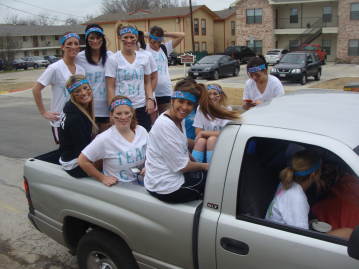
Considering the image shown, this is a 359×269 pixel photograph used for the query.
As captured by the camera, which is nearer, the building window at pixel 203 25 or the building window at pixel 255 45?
the building window at pixel 255 45

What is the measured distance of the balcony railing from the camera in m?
37.5

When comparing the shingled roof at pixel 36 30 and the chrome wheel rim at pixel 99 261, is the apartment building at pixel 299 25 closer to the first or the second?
the shingled roof at pixel 36 30

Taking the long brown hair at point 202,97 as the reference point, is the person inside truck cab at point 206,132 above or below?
below

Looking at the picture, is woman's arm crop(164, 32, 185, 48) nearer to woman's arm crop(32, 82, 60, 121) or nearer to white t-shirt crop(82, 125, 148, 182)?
woman's arm crop(32, 82, 60, 121)

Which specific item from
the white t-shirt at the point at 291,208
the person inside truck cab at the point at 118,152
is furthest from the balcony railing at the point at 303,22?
the white t-shirt at the point at 291,208

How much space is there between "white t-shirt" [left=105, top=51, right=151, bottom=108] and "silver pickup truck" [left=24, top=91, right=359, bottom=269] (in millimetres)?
1561

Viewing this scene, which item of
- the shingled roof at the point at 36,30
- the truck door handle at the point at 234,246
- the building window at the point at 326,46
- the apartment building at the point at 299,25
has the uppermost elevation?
the shingled roof at the point at 36,30

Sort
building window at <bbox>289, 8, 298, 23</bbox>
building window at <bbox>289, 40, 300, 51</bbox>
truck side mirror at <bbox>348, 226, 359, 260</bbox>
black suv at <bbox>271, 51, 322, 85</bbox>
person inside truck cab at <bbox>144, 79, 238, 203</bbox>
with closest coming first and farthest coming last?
truck side mirror at <bbox>348, 226, 359, 260</bbox>
person inside truck cab at <bbox>144, 79, 238, 203</bbox>
black suv at <bbox>271, 51, 322, 85</bbox>
building window at <bbox>289, 40, 300, 51</bbox>
building window at <bbox>289, 8, 298, 23</bbox>

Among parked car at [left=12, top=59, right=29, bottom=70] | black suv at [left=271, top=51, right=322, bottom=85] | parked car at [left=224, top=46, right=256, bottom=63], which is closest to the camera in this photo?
black suv at [left=271, top=51, right=322, bottom=85]

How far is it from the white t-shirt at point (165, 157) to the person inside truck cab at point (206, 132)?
0.68 metres

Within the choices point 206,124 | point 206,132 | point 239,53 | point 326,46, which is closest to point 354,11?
point 326,46

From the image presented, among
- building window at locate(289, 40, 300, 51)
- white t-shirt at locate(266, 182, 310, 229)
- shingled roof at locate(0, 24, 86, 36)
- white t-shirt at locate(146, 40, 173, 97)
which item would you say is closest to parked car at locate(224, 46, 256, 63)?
building window at locate(289, 40, 300, 51)

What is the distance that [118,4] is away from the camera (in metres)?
75.9

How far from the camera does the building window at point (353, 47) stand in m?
34.7
